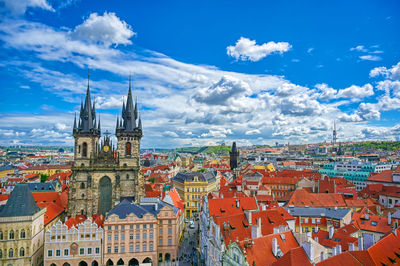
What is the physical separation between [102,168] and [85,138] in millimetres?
10584

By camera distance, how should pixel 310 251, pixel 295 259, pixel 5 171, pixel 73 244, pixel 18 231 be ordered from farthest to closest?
pixel 5 171
pixel 73 244
pixel 18 231
pixel 310 251
pixel 295 259

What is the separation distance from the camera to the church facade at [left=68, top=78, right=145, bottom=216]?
8294cm

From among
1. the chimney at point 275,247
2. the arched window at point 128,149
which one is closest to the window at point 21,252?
the arched window at point 128,149

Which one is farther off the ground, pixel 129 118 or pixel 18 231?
pixel 129 118

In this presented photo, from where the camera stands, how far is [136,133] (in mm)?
86812

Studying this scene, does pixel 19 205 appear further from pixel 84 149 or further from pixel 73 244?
pixel 84 149

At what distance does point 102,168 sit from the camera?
84.2 m

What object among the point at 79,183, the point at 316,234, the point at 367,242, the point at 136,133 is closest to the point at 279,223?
the point at 316,234

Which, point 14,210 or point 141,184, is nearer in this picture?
point 14,210

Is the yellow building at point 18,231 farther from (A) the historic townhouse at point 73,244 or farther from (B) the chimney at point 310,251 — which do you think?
(B) the chimney at point 310,251

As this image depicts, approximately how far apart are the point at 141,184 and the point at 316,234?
1980 inches

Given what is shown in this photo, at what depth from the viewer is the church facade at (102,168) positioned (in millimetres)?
82938

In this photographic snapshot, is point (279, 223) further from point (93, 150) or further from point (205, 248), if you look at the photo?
point (93, 150)

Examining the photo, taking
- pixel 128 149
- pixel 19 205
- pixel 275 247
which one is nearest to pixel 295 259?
pixel 275 247
